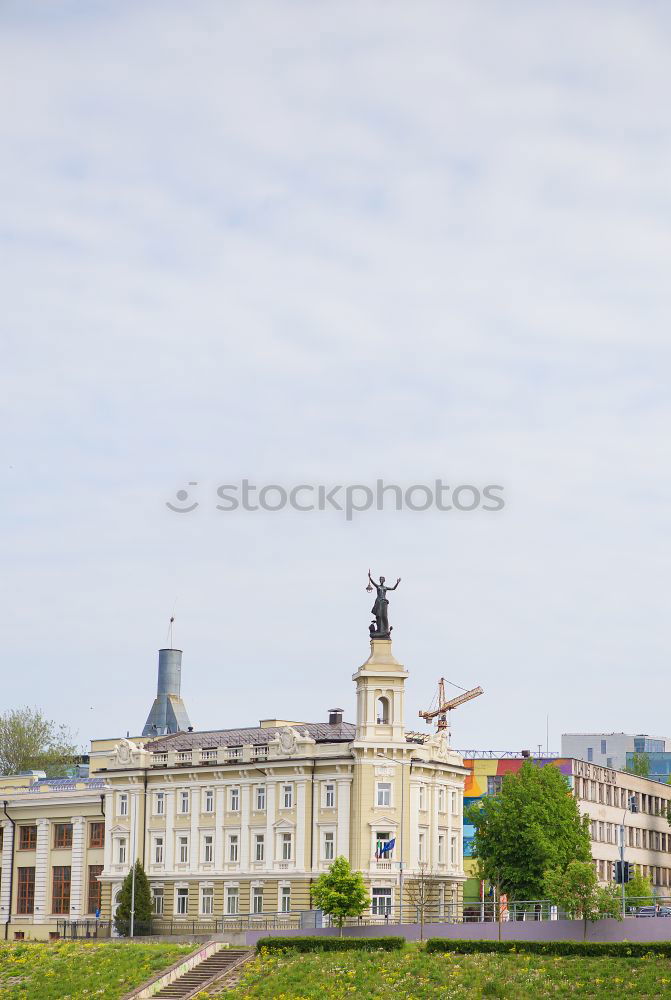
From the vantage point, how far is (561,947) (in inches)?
2911

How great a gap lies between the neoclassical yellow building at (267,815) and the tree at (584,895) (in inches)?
597

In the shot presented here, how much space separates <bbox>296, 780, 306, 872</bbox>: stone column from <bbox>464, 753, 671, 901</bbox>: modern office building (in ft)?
81.9

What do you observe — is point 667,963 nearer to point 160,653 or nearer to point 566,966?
point 566,966

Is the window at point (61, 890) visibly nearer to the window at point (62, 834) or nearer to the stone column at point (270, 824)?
the window at point (62, 834)

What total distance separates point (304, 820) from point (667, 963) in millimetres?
31570

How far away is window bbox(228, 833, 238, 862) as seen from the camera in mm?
100750

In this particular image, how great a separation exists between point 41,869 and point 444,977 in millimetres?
46598

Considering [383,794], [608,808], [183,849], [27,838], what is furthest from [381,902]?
[608,808]

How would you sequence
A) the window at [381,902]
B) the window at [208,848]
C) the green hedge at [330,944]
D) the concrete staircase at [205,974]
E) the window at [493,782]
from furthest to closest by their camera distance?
the window at [493,782] < the window at [208,848] < the window at [381,902] < the green hedge at [330,944] < the concrete staircase at [205,974]

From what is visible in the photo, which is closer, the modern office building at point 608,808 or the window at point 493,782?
the modern office building at point 608,808

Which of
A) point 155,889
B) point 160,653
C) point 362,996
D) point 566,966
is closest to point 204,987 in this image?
point 362,996

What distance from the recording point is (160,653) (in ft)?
435

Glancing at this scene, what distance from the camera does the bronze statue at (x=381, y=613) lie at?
10025 cm

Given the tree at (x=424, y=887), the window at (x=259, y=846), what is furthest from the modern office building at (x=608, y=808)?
the window at (x=259, y=846)
